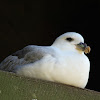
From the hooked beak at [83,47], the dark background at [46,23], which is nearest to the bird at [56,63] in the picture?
the hooked beak at [83,47]

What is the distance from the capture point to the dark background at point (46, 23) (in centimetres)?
378

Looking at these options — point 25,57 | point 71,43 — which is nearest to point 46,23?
point 71,43

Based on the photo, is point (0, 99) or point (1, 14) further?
point (1, 14)

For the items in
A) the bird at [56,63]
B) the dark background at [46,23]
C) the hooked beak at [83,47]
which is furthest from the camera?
the dark background at [46,23]

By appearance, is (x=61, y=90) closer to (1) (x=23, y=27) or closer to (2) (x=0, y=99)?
(2) (x=0, y=99)

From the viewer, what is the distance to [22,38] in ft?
12.6

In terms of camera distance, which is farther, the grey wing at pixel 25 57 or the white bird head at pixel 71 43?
the white bird head at pixel 71 43

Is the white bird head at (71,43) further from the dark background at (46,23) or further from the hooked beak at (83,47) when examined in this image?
the dark background at (46,23)

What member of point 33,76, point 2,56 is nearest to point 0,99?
point 33,76

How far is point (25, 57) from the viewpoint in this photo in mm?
2344

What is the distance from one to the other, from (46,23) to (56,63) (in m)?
1.65

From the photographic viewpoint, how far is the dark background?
3779 mm

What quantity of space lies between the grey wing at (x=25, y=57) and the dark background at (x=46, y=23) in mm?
1363

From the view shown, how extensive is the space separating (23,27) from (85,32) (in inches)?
20.9
